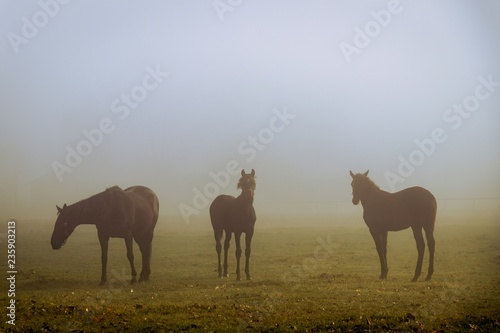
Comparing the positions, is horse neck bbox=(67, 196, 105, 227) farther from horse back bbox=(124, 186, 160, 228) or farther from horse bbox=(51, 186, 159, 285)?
horse back bbox=(124, 186, 160, 228)

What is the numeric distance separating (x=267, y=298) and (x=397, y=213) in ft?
26.8

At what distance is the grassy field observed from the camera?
12688 millimetres

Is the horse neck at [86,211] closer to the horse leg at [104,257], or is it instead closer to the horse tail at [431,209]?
the horse leg at [104,257]

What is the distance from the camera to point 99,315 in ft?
44.5

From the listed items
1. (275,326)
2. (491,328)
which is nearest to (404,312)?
(491,328)

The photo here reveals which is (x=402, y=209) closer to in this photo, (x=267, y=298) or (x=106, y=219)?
(x=267, y=298)

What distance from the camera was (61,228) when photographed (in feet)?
64.7

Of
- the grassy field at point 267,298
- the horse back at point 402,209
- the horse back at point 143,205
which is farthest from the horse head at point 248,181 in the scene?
the horse back at point 402,209

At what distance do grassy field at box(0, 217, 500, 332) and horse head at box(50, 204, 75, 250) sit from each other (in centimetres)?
154

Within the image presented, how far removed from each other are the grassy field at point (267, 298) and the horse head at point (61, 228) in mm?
1536

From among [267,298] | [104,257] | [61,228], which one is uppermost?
[61,228]

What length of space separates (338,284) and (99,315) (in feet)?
29.3

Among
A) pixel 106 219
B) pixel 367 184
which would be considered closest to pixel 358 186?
pixel 367 184

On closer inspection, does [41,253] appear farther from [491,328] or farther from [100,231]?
[491,328]
